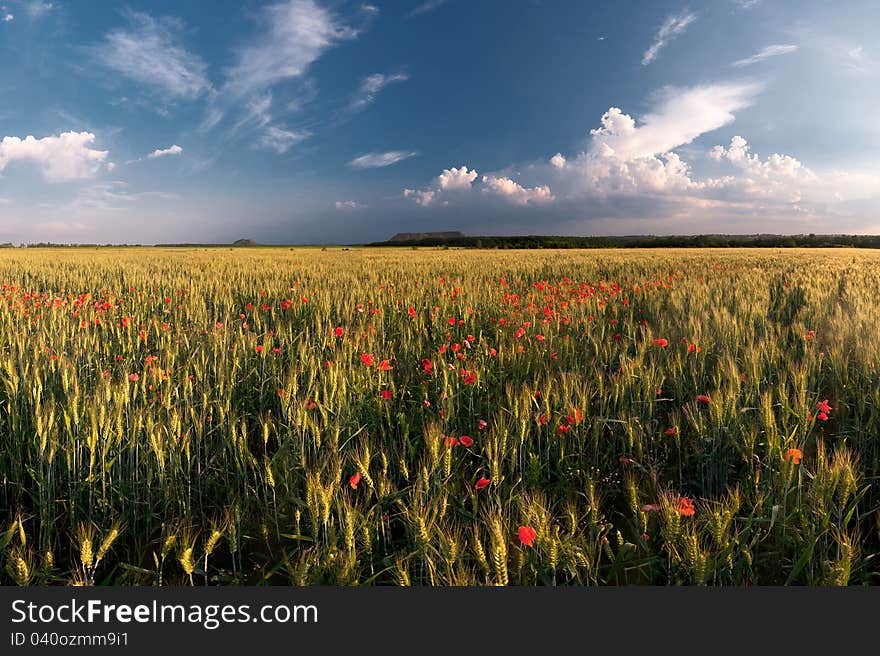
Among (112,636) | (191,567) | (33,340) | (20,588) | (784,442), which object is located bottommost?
(112,636)

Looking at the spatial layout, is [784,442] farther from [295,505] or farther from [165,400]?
[165,400]

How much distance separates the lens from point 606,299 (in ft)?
19.7

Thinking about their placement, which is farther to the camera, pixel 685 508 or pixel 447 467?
pixel 447 467

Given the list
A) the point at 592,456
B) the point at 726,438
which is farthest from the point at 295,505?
the point at 726,438

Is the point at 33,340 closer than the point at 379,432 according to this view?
No

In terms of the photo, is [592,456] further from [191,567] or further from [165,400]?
[165,400]

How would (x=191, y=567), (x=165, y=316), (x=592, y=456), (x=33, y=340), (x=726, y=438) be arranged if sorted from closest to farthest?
(x=191, y=567), (x=726, y=438), (x=592, y=456), (x=33, y=340), (x=165, y=316)

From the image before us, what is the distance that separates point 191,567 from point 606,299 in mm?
5646

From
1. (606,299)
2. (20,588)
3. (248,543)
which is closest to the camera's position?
(20,588)

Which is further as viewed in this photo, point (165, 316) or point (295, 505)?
point (165, 316)

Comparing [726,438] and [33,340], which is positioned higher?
[33,340]

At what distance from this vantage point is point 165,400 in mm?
2221

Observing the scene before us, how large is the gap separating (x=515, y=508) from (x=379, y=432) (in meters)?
0.94

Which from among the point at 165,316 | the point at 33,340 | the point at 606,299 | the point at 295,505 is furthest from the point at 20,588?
the point at 606,299
